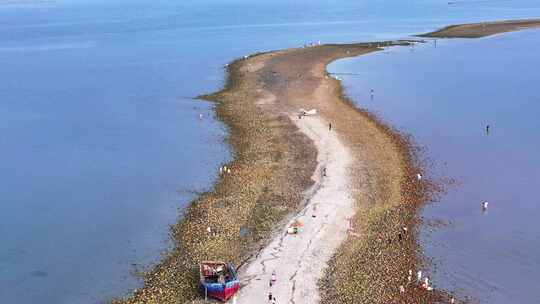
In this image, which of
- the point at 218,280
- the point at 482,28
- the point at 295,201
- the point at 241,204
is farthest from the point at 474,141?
the point at 482,28

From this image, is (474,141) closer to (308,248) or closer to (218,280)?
(308,248)

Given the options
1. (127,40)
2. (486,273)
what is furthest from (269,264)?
(127,40)

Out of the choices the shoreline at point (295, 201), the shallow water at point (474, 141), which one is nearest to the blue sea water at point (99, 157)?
the shoreline at point (295, 201)

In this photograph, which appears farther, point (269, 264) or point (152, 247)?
point (152, 247)

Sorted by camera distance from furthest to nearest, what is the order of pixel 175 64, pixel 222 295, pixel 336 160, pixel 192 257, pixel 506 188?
pixel 175 64, pixel 336 160, pixel 506 188, pixel 192 257, pixel 222 295

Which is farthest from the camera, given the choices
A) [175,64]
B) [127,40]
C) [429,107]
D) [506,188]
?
[127,40]

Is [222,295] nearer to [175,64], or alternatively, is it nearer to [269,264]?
[269,264]

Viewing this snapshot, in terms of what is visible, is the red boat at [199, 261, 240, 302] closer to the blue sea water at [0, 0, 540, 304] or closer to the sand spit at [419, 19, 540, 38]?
the blue sea water at [0, 0, 540, 304]
